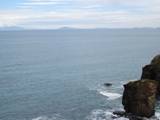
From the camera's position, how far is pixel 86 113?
205 feet

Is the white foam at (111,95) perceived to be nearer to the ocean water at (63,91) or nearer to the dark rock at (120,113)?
the ocean water at (63,91)

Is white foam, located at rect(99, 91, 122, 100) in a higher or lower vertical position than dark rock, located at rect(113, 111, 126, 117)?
lower

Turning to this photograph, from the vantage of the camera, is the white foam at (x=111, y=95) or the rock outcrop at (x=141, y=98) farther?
the white foam at (x=111, y=95)

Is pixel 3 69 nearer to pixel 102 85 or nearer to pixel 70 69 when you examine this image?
pixel 70 69

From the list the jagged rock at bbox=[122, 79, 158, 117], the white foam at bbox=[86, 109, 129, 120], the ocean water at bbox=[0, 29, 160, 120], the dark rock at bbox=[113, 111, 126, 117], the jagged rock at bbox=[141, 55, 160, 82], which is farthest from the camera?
the jagged rock at bbox=[141, 55, 160, 82]

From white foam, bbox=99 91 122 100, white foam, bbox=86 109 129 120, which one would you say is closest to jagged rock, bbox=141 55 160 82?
white foam, bbox=99 91 122 100

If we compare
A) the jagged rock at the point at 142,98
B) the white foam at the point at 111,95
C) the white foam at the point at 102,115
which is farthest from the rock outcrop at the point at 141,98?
the white foam at the point at 111,95

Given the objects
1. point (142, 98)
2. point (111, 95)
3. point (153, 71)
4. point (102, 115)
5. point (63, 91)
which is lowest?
point (111, 95)

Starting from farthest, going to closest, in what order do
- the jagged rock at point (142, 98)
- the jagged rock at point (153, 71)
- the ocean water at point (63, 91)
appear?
the jagged rock at point (153, 71) < the ocean water at point (63, 91) < the jagged rock at point (142, 98)

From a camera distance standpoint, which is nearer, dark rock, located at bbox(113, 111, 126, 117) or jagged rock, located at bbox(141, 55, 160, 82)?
dark rock, located at bbox(113, 111, 126, 117)

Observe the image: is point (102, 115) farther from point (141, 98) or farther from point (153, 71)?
point (153, 71)

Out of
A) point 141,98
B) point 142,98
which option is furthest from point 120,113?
point 142,98

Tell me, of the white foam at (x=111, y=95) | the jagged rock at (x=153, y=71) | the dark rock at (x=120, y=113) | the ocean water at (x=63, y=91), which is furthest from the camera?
the white foam at (x=111, y=95)

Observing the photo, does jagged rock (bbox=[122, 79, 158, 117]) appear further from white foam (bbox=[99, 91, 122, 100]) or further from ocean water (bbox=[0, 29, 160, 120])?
white foam (bbox=[99, 91, 122, 100])
